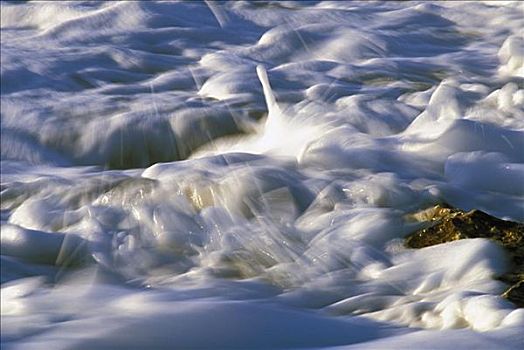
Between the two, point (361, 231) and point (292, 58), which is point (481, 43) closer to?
point (292, 58)

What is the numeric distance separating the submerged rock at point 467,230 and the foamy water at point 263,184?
0.04 m

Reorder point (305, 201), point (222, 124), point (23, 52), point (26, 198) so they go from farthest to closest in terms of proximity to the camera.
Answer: point (23, 52) → point (222, 124) → point (26, 198) → point (305, 201)

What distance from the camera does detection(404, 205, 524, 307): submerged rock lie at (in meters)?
2.31

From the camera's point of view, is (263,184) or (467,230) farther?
(263,184)

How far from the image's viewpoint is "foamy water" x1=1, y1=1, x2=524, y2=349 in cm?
222

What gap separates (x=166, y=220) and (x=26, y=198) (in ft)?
1.88

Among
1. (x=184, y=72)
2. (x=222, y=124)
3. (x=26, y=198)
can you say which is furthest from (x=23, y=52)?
(x=26, y=198)

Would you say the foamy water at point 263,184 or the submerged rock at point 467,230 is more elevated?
the submerged rock at point 467,230

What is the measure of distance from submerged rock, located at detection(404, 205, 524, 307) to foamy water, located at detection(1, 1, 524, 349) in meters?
0.04

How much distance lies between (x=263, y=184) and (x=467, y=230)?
2.11 ft

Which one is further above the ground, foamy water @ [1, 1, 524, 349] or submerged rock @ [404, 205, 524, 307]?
submerged rock @ [404, 205, 524, 307]

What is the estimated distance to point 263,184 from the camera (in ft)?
9.44

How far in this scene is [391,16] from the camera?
510 cm

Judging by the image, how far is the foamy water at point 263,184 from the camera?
2219 millimetres
